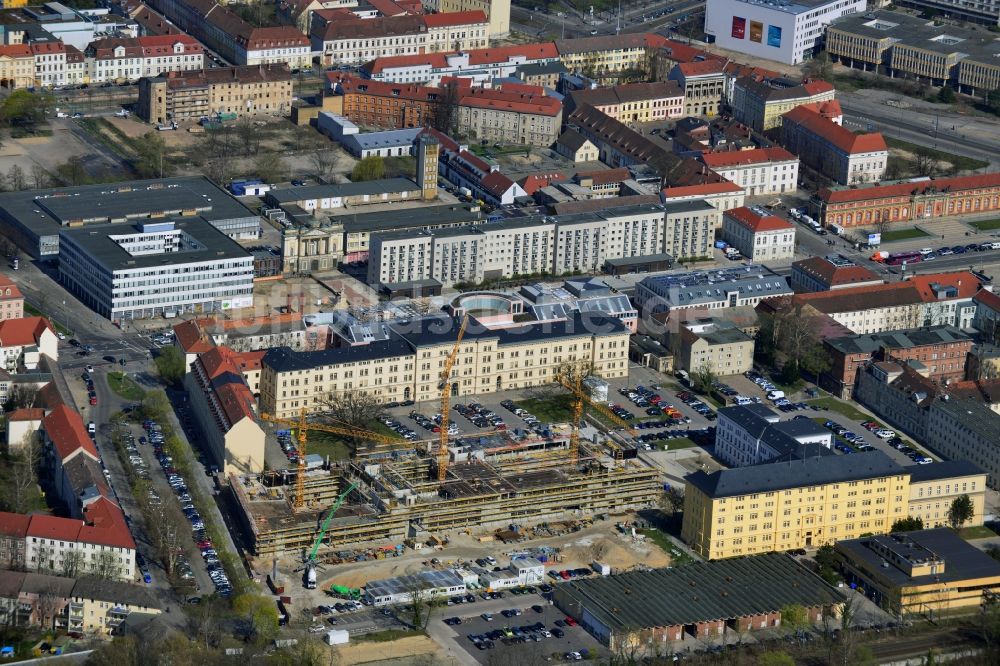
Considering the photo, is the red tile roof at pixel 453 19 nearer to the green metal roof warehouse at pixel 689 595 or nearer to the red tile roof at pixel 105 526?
the red tile roof at pixel 105 526

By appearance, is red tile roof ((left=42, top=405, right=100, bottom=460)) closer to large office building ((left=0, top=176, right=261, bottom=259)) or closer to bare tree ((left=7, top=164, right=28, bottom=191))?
large office building ((left=0, top=176, right=261, bottom=259))

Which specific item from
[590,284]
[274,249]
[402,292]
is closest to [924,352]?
[590,284]

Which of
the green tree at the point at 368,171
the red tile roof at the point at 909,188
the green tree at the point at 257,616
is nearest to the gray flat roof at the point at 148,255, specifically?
the green tree at the point at 368,171

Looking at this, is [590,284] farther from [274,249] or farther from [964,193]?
[964,193]

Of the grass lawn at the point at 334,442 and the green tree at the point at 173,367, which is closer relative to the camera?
the grass lawn at the point at 334,442

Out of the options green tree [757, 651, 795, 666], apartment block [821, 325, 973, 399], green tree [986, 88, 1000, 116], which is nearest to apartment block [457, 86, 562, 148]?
green tree [986, 88, 1000, 116]

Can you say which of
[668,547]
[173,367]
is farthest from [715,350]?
[173,367]
